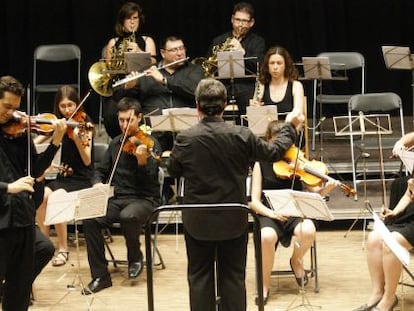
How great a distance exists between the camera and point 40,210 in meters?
6.96

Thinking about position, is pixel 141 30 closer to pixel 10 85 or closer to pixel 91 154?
pixel 91 154

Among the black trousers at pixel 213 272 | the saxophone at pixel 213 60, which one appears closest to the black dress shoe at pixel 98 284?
the black trousers at pixel 213 272

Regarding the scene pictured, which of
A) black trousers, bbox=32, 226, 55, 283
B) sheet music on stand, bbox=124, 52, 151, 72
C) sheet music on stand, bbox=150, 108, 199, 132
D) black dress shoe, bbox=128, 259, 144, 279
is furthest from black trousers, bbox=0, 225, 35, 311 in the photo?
sheet music on stand, bbox=124, 52, 151, 72

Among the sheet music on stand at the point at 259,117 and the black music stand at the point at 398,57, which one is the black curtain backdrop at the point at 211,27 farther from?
the sheet music on stand at the point at 259,117

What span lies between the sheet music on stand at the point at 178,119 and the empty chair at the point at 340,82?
5.84 feet

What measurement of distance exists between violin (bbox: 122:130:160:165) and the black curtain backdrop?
3.74 meters

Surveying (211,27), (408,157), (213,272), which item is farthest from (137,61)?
(213,272)

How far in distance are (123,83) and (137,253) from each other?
195 cm

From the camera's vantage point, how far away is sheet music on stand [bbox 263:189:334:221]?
5.30 m

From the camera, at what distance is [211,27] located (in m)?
10.2

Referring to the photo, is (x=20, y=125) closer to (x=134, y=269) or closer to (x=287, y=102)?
(x=134, y=269)

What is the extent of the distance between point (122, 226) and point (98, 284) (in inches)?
18.8

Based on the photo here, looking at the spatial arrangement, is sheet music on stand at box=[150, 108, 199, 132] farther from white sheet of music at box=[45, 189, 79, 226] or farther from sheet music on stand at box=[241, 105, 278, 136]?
white sheet of music at box=[45, 189, 79, 226]

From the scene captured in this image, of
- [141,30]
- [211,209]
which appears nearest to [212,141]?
[211,209]
